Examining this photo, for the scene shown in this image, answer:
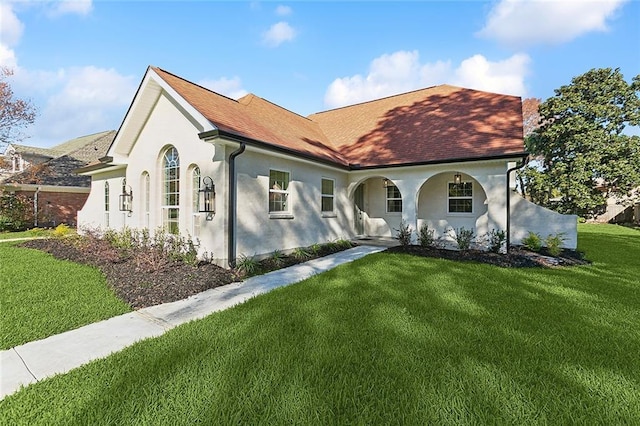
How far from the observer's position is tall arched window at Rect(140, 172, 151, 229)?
1040cm

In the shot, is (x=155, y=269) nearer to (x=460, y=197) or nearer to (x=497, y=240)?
(x=497, y=240)

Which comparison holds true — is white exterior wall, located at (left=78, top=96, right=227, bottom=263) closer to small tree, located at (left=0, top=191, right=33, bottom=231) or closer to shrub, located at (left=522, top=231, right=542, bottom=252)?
shrub, located at (left=522, top=231, right=542, bottom=252)

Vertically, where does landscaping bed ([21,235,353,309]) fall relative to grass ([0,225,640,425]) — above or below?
above

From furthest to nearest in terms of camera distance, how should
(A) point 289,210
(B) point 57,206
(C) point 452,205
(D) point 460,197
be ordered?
(B) point 57,206 < (C) point 452,205 < (D) point 460,197 < (A) point 289,210

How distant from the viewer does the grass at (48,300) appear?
404cm

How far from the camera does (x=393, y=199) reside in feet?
43.1

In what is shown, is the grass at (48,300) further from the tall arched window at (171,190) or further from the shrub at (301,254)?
the shrub at (301,254)

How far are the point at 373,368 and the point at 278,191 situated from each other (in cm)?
689

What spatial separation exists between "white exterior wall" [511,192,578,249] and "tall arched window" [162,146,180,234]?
12.3 meters

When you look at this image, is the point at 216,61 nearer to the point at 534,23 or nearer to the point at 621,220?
the point at 534,23

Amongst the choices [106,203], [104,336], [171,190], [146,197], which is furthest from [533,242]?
[106,203]

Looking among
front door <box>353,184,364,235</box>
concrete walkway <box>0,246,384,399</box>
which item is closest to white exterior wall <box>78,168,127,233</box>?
concrete walkway <box>0,246,384,399</box>

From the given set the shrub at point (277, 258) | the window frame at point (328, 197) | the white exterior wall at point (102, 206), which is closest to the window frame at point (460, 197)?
the window frame at point (328, 197)

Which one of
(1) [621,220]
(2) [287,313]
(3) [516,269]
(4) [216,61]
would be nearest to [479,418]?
(2) [287,313]
